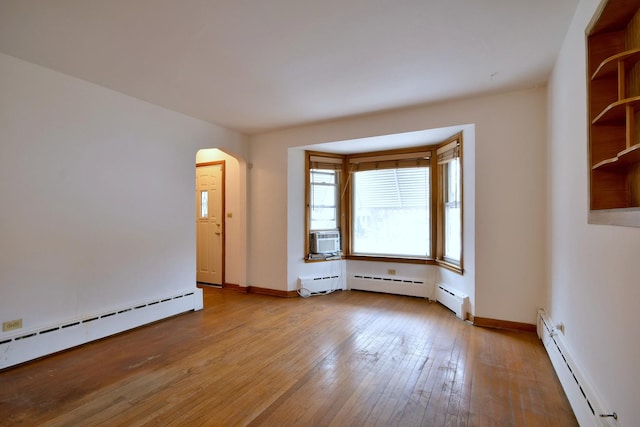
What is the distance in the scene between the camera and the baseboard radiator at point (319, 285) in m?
4.92

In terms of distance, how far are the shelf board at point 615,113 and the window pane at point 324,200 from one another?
3.80 metres

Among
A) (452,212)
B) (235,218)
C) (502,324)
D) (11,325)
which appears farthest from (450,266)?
(11,325)

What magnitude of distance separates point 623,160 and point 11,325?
437 centimetres

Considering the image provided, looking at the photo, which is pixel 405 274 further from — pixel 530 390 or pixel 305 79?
pixel 305 79

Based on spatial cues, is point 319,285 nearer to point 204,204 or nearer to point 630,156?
point 204,204

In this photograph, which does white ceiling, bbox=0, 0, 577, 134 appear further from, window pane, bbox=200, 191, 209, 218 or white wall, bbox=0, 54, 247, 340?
window pane, bbox=200, 191, 209, 218

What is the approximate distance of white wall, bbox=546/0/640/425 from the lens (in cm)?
135

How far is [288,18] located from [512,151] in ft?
9.01

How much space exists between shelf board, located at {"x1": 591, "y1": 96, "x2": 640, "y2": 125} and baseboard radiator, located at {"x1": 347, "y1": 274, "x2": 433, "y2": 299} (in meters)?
3.33

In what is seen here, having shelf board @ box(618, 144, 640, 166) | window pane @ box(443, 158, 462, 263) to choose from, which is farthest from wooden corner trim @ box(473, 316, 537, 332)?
shelf board @ box(618, 144, 640, 166)

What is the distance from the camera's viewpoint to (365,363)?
2.69m

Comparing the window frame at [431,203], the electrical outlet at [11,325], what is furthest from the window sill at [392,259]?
the electrical outlet at [11,325]

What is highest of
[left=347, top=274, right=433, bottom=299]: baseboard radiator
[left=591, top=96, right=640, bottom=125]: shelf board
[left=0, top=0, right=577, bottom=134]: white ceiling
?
[left=0, top=0, right=577, bottom=134]: white ceiling

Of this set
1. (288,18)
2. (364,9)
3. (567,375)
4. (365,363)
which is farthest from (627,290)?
(288,18)
